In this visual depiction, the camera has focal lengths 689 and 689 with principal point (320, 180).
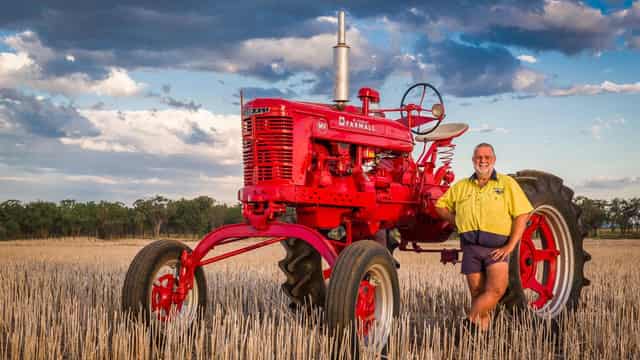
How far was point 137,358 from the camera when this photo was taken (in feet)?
16.5

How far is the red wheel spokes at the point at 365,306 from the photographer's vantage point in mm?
5613

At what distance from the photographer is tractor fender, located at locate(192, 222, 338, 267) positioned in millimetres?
5867

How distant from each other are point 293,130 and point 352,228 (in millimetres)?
1437

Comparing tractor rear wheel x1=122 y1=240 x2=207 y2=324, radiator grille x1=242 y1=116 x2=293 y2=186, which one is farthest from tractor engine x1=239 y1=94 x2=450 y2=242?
tractor rear wheel x1=122 y1=240 x2=207 y2=324

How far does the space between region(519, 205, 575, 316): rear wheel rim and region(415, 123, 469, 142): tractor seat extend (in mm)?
1356

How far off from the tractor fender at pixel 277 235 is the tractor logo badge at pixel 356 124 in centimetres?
126

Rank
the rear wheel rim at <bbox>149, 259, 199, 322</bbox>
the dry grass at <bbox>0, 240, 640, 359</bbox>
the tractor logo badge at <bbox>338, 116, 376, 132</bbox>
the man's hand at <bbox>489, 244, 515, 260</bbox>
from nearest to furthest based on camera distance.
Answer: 1. the dry grass at <bbox>0, 240, 640, 359</bbox>
2. the man's hand at <bbox>489, 244, 515, 260</bbox>
3. the rear wheel rim at <bbox>149, 259, 199, 322</bbox>
4. the tractor logo badge at <bbox>338, 116, 376, 132</bbox>

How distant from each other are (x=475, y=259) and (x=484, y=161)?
34.5 inches

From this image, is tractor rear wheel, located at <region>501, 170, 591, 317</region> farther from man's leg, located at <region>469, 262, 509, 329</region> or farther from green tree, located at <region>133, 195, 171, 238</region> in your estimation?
green tree, located at <region>133, 195, 171, 238</region>

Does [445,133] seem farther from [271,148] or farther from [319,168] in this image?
[271,148]

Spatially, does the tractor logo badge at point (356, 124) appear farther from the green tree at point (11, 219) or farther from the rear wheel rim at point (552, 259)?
the green tree at point (11, 219)

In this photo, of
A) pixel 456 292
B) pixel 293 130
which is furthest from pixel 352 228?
pixel 456 292

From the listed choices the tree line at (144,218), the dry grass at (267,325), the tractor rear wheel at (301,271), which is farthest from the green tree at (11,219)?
the tractor rear wheel at (301,271)

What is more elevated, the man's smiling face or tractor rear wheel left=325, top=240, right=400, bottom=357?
the man's smiling face
